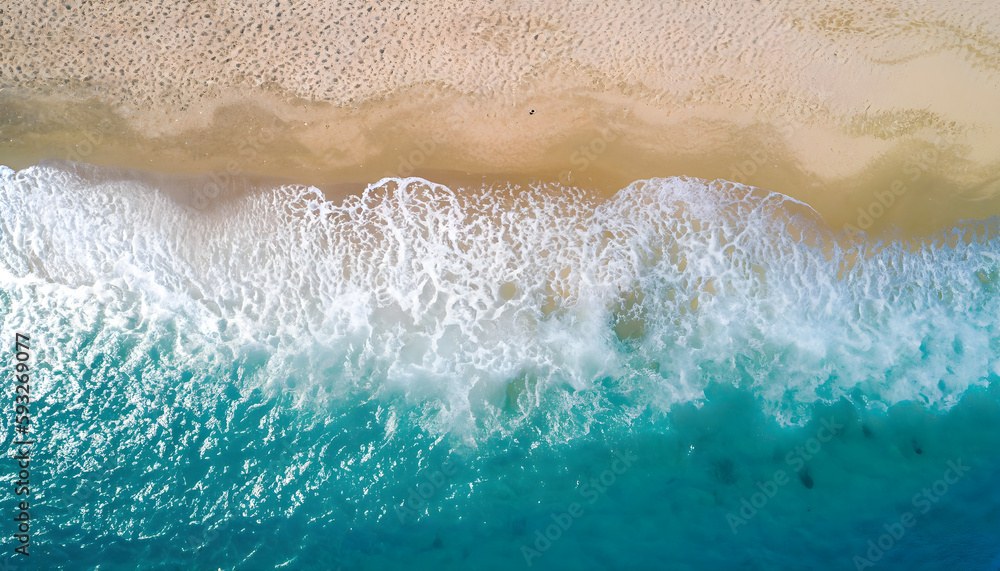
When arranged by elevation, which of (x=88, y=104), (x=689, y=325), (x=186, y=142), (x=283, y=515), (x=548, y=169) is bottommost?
(x=689, y=325)

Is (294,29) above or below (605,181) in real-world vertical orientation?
above

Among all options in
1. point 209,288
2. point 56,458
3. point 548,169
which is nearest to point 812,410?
point 548,169

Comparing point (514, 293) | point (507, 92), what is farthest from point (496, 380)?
point (507, 92)

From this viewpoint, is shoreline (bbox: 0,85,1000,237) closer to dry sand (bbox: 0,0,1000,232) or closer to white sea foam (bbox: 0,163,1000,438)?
dry sand (bbox: 0,0,1000,232)

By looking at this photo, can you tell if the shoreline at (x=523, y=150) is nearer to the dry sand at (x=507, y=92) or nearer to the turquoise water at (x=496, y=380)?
the dry sand at (x=507, y=92)

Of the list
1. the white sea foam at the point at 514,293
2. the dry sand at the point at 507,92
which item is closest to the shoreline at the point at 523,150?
the dry sand at the point at 507,92

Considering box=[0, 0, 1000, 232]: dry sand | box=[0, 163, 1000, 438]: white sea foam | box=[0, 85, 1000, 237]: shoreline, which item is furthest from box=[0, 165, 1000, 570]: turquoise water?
box=[0, 0, 1000, 232]: dry sand

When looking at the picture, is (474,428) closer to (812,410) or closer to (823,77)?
(812,410)

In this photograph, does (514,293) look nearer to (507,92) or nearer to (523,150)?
(523,150)

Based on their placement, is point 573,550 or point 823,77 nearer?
point 573,550
